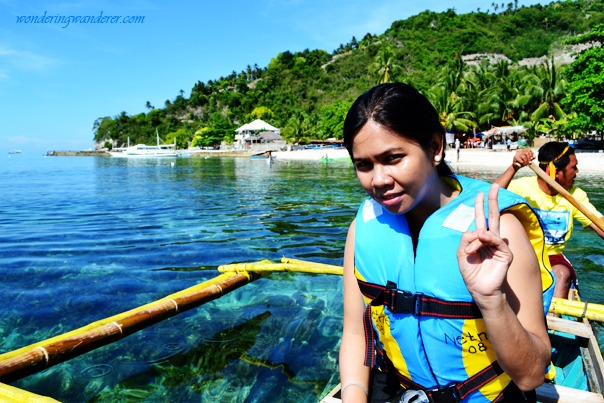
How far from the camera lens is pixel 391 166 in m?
1.80

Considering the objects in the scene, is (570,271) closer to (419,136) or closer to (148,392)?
(419,136)

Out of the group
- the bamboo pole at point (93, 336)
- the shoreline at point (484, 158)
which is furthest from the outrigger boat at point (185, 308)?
the shoreline at point (484, 158)

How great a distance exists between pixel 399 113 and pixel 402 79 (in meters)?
77.5

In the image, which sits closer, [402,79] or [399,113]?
[399,113]

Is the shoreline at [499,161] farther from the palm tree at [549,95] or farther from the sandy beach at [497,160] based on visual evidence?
the palm tree at [549,95]

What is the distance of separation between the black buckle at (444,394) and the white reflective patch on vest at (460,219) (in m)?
0.70

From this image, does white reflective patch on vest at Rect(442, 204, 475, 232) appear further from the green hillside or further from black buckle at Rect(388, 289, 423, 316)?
the green hillside

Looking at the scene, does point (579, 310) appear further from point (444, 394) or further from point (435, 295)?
point (435, 295)

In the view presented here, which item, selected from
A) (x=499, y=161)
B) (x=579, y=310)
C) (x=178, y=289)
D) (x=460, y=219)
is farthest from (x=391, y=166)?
(x=499, y=161)

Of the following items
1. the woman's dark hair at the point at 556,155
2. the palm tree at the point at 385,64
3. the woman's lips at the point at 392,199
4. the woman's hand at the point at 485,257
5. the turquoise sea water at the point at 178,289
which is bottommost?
the turquoise sea water at the point at 178,289

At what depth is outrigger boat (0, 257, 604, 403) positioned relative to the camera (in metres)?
2.68

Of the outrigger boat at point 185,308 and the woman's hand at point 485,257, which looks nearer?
the woman's hand at point 485,257

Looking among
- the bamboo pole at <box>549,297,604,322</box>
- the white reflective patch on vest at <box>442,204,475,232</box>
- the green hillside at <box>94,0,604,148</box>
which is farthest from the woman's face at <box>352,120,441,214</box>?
the green hillside at <box>94,0,604,148</box>

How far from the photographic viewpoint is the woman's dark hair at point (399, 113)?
1.76 metres
